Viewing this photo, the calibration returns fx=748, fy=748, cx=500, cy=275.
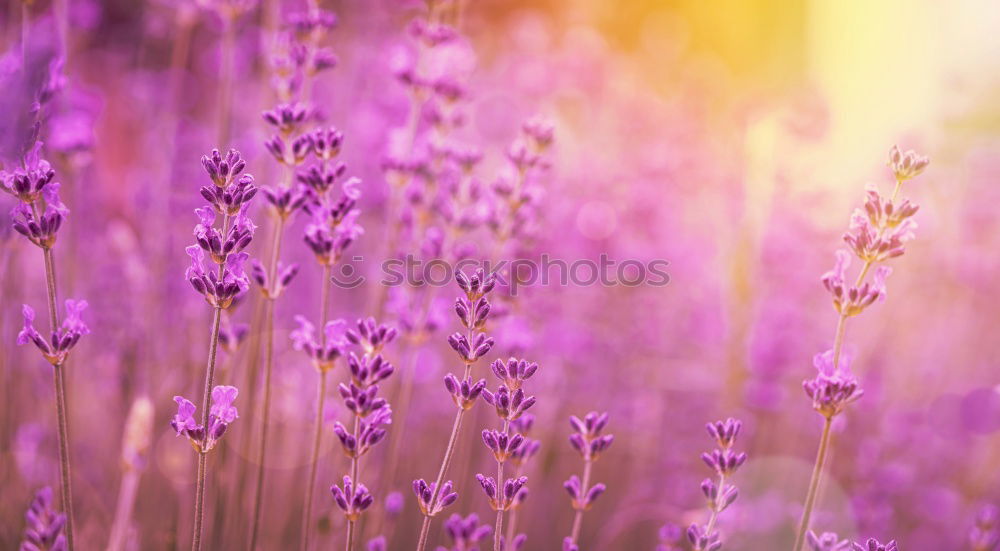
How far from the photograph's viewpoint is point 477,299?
1414 millimetres

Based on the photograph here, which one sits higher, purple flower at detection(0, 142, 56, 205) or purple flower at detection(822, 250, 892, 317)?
purple flower at detection(0, 142, 56, 205)

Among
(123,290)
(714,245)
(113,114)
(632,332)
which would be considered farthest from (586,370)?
(113,114)

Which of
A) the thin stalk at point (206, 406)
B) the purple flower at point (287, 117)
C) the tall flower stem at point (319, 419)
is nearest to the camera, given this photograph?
the thin stalk at point (206, 406)

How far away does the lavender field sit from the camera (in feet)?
4.92

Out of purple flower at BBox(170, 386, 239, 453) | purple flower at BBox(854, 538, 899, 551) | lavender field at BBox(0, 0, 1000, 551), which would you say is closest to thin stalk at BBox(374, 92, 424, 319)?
lavender field at BBox(0, 0, 1000, 551)

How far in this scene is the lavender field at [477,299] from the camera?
150 cm

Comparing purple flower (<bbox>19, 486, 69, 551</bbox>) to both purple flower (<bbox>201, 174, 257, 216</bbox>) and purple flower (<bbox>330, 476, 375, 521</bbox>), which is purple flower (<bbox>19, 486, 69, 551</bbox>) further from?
purple flower (<bbox>201, 174, 257, 216</bbox>)

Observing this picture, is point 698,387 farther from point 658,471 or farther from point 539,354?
point 539,354

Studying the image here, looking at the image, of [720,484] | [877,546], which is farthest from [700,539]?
[877,546]

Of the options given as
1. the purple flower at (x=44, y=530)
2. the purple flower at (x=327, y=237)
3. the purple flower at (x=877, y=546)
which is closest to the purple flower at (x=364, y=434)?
the purple flower at (x=327, y=237)

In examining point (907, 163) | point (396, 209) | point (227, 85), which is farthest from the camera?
point (396, 209)

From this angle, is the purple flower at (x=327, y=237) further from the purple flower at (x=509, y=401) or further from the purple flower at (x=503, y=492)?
the purple flower at (x=503, y=492)

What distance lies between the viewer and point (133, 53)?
4.39 m

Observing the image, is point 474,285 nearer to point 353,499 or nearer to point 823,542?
point 353,499
